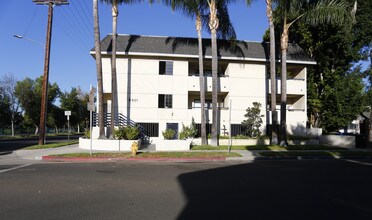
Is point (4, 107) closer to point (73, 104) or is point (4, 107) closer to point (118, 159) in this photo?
point (73, 104)

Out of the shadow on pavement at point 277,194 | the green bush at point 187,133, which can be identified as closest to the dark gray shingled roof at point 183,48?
the green bush at point 187,133

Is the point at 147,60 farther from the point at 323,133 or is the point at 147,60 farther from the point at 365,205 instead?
the point at 365,205

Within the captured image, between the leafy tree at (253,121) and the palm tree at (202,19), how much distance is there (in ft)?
14.2

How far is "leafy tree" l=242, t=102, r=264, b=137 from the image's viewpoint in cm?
2672

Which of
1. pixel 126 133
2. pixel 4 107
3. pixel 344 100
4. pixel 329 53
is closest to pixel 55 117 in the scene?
pixel 4 107

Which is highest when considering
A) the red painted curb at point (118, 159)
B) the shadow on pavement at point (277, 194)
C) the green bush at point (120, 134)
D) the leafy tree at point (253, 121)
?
the leafy tree at point (253, 121)

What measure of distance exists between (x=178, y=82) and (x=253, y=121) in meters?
6.94

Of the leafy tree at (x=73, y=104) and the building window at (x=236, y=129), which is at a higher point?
the leafy tree at (x=73, y=104)

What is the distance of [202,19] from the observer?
25.1 metres

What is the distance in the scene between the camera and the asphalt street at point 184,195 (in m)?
6.43

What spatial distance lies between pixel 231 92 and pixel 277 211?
22.4 metres

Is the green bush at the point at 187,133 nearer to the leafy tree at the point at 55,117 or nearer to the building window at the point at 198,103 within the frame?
the building window at the point at 198,103

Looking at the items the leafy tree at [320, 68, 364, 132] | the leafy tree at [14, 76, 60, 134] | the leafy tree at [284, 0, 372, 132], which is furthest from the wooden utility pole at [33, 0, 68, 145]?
the leafy tree at [14, 76, 60, 134]

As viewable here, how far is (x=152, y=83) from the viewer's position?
27.9 m
